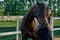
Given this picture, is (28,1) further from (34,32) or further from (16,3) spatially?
(34,32)

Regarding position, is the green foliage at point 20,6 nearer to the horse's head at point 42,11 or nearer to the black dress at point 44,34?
the horse's head at point 42,11

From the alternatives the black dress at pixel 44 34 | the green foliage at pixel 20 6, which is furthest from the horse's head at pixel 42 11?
the green foliage at pixel 20 6

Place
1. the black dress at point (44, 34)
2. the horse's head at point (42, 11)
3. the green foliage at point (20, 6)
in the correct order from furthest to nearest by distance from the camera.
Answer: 1. the green foliage at point (20, 6)
2. the horse's head at point (42, 11)
3. the black dress at point (44, 34)

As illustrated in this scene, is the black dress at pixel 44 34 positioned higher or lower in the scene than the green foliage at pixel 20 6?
higher

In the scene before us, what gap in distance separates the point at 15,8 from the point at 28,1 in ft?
3.39

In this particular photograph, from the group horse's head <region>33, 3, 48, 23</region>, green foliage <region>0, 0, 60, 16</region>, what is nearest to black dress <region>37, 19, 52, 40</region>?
horse's head <region>33, 3, 48, 23</region>

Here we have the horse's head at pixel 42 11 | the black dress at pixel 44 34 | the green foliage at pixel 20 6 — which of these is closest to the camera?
the black dress at pixel 44 34

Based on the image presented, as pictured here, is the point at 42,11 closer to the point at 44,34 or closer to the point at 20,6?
the point at 44,34

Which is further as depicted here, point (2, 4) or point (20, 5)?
point (2, 4)

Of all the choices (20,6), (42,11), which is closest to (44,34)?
(42,11)

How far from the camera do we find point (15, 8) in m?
13.9

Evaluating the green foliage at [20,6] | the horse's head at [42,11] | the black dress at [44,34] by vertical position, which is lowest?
the green foliage at [20,6]

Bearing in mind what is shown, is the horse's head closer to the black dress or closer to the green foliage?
the black dress

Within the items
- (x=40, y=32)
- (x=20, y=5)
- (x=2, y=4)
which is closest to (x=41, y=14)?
(x=40, y=32)
